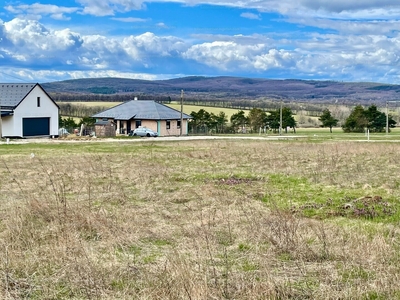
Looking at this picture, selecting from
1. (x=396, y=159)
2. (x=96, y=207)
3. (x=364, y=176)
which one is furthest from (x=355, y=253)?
(x=396, y=159)

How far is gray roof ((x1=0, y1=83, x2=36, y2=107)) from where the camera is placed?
53.2 meters

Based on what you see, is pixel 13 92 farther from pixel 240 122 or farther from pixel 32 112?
pixel 240 122

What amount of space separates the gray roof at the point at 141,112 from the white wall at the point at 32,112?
12.1 meters

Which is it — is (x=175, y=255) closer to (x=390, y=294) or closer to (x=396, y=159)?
(x=390, y=294)

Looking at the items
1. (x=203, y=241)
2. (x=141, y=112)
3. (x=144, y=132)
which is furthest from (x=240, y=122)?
(x=203, y=241)

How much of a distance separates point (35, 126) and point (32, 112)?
4.96 feet

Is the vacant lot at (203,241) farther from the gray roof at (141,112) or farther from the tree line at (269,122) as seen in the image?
the tree line at (269,122)

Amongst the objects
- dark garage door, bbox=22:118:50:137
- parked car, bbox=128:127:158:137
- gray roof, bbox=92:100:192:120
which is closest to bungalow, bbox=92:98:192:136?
gray roof, bbox=92:100:192:120

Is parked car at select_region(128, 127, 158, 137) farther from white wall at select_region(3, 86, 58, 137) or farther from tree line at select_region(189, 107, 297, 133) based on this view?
tree line at select_region(189, 107, 297, 133)

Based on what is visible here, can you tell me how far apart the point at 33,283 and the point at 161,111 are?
62.2 m

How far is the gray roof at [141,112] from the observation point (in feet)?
219

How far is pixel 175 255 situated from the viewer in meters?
7.43

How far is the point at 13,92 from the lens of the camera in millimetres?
54750

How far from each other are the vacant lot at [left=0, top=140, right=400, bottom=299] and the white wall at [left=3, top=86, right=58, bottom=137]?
3921cm
